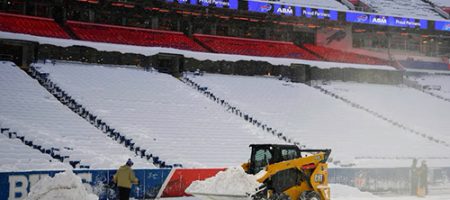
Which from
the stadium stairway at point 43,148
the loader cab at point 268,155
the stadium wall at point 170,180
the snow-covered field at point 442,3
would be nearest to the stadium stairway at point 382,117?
the stadium wall at point 170,180

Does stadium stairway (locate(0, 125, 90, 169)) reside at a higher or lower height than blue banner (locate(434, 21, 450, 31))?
lower

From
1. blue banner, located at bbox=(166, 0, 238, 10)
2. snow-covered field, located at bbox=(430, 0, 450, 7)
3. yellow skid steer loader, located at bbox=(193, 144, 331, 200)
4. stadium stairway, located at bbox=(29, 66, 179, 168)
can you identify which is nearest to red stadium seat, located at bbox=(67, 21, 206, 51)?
blue banner, located at bbox=(166, 0, 238, 10)

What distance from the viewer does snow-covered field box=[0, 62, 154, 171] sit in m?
21.4

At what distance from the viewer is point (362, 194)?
2109cm

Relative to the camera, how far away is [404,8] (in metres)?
52.4

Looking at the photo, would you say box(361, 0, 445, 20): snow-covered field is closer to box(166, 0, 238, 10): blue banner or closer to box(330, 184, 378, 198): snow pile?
box(166, 0, 238, 10): blue banner

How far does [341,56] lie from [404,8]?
1010 centimetres

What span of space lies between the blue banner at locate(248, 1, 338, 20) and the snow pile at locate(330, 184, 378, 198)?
23158 millimetres

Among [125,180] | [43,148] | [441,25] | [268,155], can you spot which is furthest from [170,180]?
[441,25]

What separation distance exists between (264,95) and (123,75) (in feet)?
26.1

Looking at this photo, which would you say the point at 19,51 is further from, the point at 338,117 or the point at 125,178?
the point at 125,178

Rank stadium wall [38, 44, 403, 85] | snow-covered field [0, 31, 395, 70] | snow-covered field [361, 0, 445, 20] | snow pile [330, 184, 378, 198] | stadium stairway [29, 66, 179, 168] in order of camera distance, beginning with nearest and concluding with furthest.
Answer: snow pile [330, 184, 378, 198] → stadium stairway [29, 66, 179, 168] → snow-covered field [0, 31, 395, 70] → stadium wall [38, 44, 403, 85] → snow-covered field [361, 0, 445, 20]

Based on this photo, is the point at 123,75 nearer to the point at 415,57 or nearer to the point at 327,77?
the point at 327,77

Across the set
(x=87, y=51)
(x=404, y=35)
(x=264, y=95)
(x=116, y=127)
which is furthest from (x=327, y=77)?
(x=116, y=127)
